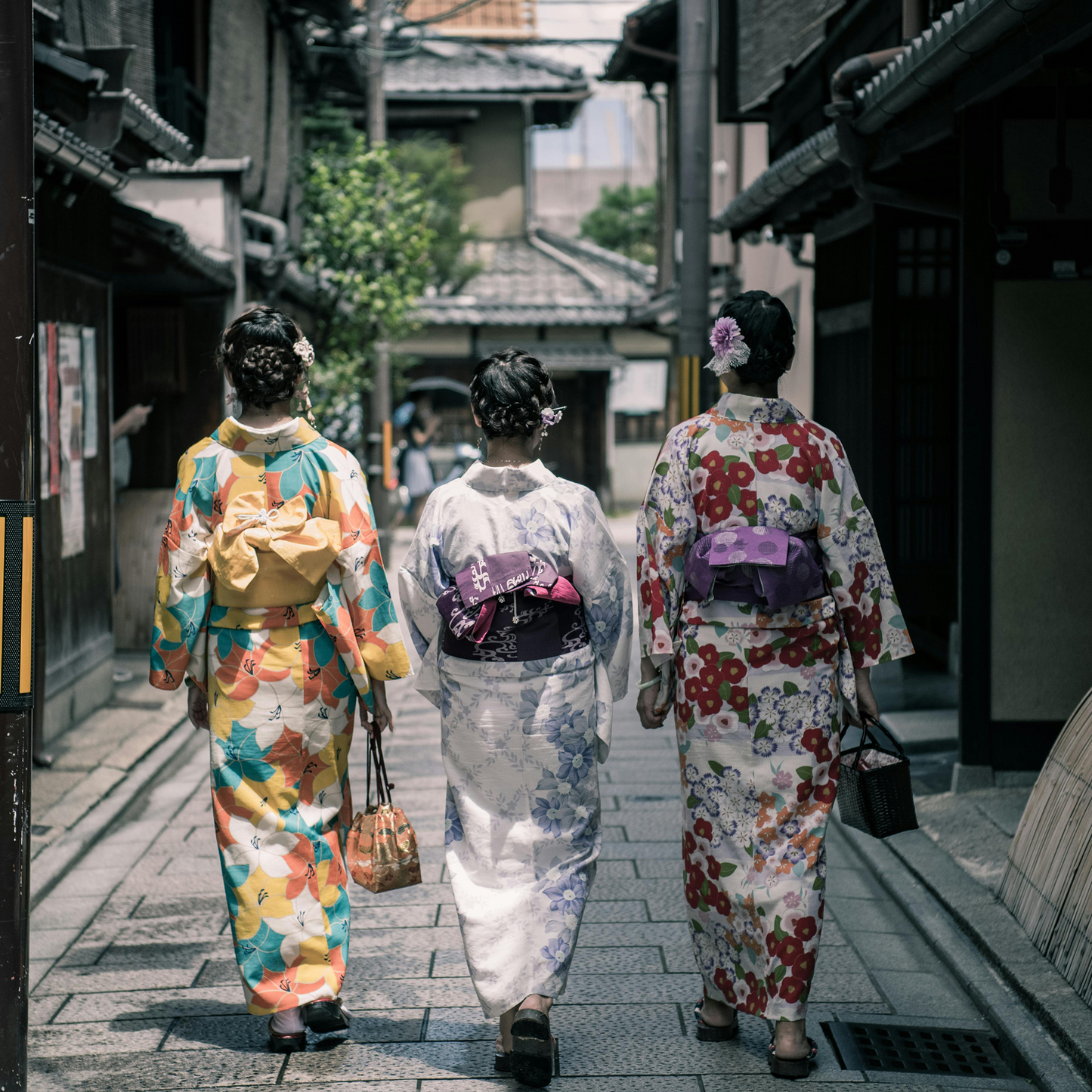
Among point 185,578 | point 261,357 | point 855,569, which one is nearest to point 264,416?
point 261,357

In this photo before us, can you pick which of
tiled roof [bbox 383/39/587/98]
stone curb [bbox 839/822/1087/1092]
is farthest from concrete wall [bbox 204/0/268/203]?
tiled roof [bbox 383/39/587/98]

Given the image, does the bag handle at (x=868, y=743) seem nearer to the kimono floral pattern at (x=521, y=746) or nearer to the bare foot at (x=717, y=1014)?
the kimono floral pattern at (x=521, y=746)

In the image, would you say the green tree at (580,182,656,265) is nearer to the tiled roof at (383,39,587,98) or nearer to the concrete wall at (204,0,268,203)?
the tiled roof at (383,39,587,98)

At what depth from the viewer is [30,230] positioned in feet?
10.7

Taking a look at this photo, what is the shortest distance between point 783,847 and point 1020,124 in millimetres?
4101

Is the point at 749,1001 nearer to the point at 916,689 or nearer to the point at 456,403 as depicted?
the point at 916,689

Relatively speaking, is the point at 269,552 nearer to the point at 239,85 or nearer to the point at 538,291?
the point at 239,85

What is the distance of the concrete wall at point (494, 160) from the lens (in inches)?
1154

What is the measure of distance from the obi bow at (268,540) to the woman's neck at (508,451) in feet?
1.78

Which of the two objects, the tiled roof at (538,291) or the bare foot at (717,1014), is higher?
the tiled roof at (538,291)

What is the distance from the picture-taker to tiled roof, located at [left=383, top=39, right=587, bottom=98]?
1116 inches

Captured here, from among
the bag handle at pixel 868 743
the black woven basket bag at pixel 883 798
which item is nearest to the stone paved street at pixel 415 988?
the black woven basket bag at pixel 883 798

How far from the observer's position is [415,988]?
4.76 metres

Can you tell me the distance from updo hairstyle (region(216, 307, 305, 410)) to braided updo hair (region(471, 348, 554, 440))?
0.59m
